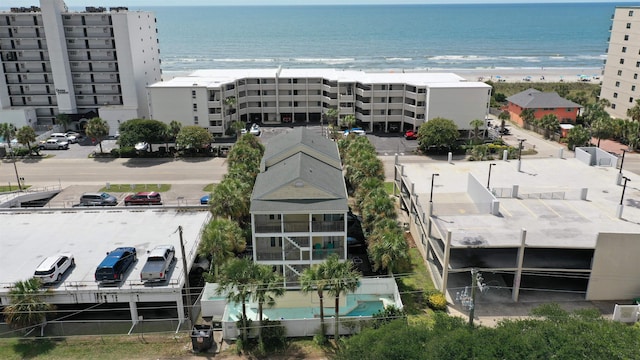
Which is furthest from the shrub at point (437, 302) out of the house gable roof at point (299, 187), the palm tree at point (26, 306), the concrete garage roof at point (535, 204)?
the palm tree at point (26, 306)

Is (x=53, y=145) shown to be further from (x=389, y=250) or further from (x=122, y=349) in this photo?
(x=389, y=250)

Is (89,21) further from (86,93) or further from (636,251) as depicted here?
(636,251)

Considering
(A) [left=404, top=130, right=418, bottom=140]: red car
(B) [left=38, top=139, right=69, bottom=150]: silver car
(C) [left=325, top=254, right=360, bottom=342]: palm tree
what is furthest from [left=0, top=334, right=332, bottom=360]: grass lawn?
(A) [left=404, top=130, right=418, bottom=140]: red car

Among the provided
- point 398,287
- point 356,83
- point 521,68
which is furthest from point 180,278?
point 521,68

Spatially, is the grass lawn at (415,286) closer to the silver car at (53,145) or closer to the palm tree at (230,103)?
the palm tree at (230,103)

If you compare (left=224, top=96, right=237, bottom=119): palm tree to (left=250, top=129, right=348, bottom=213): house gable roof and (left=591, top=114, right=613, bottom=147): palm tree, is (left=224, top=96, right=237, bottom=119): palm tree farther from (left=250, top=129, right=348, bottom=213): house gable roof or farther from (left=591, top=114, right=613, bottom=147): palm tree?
(left=591, top=114, right=613, bottom=147): palm tree
